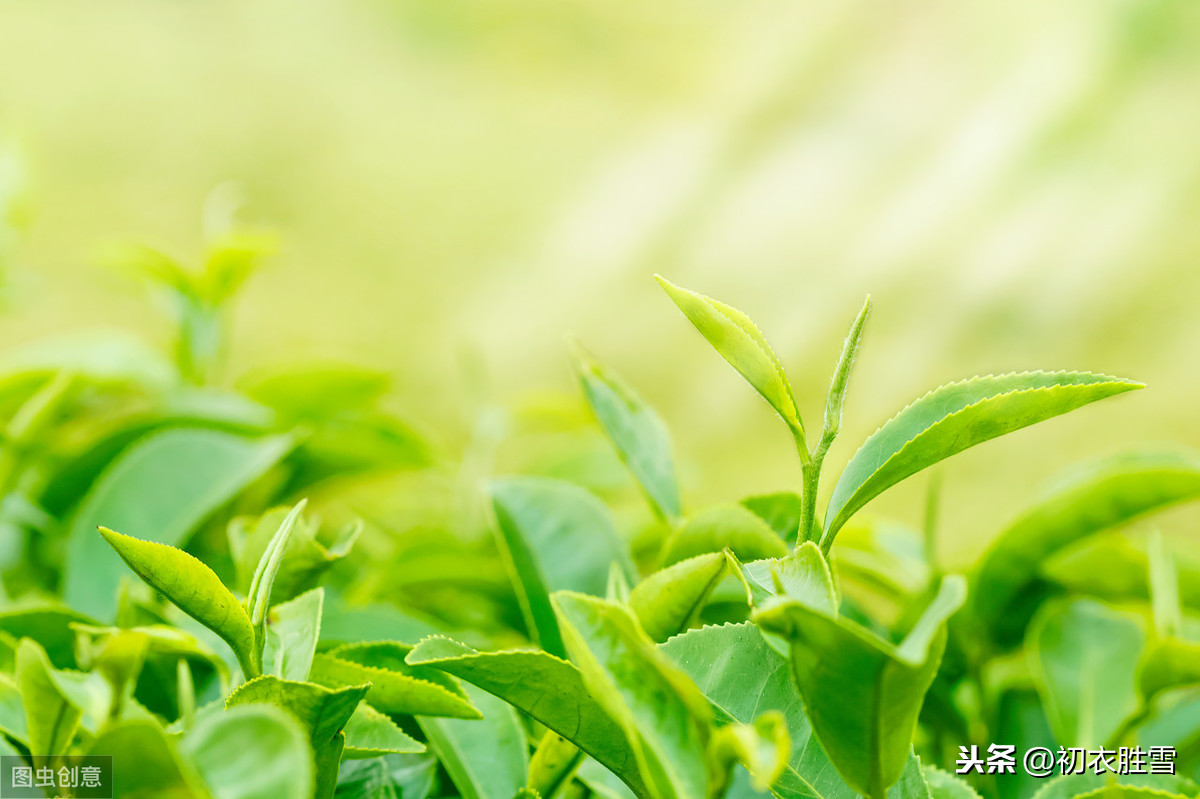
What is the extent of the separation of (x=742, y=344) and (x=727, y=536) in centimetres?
10

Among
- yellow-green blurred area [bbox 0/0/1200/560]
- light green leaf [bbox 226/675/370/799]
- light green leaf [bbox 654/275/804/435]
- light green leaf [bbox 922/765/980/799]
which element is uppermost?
yellow-green blurred area [bbox 0/0/1200/560]

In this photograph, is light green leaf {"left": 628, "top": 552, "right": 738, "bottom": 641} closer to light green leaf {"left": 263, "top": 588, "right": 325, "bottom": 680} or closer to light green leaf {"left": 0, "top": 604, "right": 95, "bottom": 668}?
light green leaf {"left": 263, "top": 588, "right": 325, "bottom": 680}

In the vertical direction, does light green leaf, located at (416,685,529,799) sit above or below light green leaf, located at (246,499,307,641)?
below

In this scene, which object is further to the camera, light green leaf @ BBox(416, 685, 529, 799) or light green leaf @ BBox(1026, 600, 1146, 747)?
light green leaf @ BBox(1026, 600, 1146, 747)

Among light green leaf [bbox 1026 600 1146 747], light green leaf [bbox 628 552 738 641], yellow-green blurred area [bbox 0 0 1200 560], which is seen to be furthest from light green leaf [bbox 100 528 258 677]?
yellow-green blurred area [bbox 0 0 1200 560]

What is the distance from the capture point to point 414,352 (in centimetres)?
261

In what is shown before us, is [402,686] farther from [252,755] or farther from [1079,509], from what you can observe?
[1079,509]

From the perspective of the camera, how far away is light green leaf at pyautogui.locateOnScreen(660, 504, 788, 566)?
0.35 metres

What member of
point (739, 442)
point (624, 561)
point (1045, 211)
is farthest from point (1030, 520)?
point (1045, 211)

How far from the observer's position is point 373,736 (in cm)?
30

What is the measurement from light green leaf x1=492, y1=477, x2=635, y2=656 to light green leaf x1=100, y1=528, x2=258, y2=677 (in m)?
0.16

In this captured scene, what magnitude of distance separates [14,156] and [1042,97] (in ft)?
11.3

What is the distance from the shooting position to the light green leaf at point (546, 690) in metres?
0.28

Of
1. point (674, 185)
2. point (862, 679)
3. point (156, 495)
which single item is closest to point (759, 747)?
point (862, 679)
